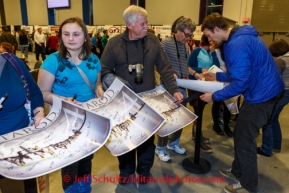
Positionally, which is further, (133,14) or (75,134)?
(133,14)

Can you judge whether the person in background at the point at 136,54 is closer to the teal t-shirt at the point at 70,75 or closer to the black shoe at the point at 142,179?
the teal t-shirt at the point at 70,75

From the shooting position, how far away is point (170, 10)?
11031mm

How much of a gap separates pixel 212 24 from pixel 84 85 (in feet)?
3.48

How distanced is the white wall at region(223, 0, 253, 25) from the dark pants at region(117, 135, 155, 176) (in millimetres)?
7786

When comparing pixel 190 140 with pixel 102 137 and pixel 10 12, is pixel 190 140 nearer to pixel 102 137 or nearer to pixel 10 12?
pixel 102 137

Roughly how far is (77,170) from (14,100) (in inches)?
27.7

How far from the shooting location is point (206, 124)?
3.67 m

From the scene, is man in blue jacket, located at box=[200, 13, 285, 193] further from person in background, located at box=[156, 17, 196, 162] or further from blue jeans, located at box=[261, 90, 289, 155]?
blue jeans, located at box=[261, 90, 289, 155]

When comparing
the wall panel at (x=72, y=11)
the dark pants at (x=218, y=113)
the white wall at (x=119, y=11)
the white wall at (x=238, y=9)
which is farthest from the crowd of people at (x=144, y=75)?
the wall panel at (x=72, y=11)

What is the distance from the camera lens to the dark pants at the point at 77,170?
63.4 inches

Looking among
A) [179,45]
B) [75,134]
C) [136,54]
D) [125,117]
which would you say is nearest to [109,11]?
[179,45]

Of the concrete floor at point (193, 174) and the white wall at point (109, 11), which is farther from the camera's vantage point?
the white wall at point (109, 11)

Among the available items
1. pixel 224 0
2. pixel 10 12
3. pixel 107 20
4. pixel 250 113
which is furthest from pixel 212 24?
pixel 10 12

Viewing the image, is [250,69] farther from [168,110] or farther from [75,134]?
[75,134]
